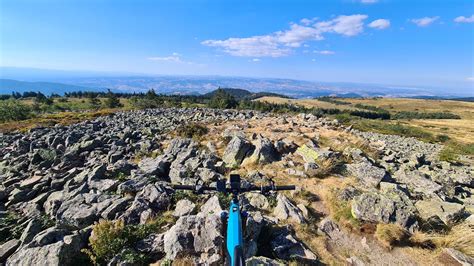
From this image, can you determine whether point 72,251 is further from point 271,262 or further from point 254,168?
point 254,168

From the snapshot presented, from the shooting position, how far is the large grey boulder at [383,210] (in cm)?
956

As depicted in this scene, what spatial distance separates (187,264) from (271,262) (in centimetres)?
218

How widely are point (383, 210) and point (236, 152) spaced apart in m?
8.43

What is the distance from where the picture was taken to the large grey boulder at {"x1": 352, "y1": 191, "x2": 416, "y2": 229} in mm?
9562

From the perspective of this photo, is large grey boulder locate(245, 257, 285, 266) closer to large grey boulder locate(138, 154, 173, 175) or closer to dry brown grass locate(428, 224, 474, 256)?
dry brown grass locate(428, 224, 474, 256)

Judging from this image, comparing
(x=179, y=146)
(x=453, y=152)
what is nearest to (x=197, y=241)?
(x=179, y=146)

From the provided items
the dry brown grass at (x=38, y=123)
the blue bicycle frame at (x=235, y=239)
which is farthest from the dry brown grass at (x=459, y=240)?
the dry brown grass at (x=38, y=123)

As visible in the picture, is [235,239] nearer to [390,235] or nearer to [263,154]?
[390,235]

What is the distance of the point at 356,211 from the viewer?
1005 cm

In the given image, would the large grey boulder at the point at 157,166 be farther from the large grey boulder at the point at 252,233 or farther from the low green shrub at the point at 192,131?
the large grey boulder at the point at 252,233

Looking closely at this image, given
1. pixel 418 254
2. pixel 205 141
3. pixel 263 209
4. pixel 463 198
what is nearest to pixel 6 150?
pixel 205 141

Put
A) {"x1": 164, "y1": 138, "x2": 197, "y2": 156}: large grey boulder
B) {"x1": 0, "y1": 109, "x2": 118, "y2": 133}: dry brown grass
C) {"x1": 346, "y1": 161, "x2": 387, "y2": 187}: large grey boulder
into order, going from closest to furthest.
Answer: {"x1": 346, "y1": 161, "x2": 387, "y2": 187}: large grey boulder → {"x1": 164, "y1": 138, "x2": 197, "y2": 156}: large grey boulder → {"x1": 0, "y1": 109, "x2": 118, "y2": 133}: dry brown grass

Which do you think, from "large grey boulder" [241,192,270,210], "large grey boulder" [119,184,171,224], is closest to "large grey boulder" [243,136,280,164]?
"large grey boulder" [241,192,270,210]

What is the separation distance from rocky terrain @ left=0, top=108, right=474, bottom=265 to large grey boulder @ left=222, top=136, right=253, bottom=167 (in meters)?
0.07
